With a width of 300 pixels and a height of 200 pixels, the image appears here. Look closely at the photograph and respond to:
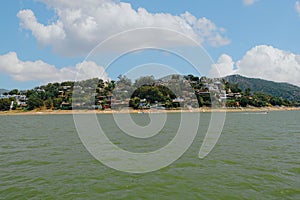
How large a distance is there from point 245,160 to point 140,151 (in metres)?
6.96

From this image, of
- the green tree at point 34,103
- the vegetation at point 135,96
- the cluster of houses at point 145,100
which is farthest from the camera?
the green tree at point 34,103

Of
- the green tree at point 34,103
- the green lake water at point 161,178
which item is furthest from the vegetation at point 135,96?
the green lake water at point 161,178

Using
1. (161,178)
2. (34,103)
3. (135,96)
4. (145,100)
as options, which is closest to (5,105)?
(34,103)

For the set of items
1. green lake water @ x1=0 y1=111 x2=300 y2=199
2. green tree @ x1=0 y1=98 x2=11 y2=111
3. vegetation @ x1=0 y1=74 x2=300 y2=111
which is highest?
vegetation @ x1=0 y1=74 x2=300 y2=111

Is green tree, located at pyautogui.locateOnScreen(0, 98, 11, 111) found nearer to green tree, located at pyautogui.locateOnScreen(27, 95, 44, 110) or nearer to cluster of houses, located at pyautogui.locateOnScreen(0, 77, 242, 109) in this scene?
cluster of houses, located at pyautogui.locateOnScreen(0, 77, 242, 109)

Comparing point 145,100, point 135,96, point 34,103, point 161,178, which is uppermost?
point 135,96

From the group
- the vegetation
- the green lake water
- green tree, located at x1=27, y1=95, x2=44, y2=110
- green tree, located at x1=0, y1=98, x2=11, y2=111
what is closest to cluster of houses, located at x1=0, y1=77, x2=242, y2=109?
the vegetation

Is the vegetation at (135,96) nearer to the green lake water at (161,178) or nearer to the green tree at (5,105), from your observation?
the green tree at (5,105)

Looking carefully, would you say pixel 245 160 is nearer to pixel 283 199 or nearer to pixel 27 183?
pixel 283 199

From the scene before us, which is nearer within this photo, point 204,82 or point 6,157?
point 6,157

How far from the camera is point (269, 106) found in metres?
146

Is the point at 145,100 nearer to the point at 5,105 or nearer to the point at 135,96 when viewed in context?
the point at 135,96

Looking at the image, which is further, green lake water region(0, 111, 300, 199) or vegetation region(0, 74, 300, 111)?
vegetation region(0, 74, 300, 111)

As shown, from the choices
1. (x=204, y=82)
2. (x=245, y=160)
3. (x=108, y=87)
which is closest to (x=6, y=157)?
(x=245, y=160)
